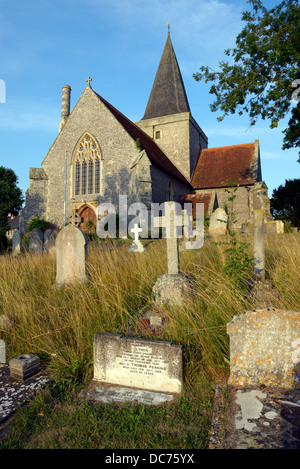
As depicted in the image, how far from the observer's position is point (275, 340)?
2564 mm

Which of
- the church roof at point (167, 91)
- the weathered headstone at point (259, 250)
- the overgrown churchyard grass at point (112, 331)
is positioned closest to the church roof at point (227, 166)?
the church roof at point (167, 91)

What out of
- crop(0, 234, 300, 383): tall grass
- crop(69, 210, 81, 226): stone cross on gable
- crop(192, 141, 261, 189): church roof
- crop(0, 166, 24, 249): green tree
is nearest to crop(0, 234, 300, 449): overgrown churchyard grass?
crop(0, 234, 300, 383): tall grass

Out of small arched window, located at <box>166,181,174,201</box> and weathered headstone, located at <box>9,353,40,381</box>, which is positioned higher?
small arched window, located at <box>166,181,174,201</box>

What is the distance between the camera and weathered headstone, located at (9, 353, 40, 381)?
298 centimetres

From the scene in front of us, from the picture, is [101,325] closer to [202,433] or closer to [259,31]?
[202,433]

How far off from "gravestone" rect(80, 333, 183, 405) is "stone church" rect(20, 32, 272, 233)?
11001mm

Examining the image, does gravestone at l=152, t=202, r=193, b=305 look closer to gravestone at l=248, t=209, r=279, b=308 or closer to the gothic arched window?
gravestone at l=248, t=209, r=279, b=308

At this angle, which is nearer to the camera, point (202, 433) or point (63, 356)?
point (202, 433)

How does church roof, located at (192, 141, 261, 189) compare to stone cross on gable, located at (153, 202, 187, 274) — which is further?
church roof, located at (192, 141, 261, 189)

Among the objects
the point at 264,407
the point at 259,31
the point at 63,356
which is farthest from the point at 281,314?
the point at 259,31

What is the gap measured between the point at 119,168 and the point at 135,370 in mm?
14857

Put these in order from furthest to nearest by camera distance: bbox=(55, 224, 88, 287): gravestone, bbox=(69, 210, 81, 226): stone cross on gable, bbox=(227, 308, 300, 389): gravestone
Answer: bbox=(69, 210, 81, 226): stone cross on gable
bbox=(55, 224, 88, 287): gravestone
bbox=(227, 308, 300, 389): gravestone

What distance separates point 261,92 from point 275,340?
1193cm

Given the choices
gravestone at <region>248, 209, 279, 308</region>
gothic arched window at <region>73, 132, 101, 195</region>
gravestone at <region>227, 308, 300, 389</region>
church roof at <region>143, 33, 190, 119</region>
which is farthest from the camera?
church roof at <region>143, 33, 190, 119</region>
